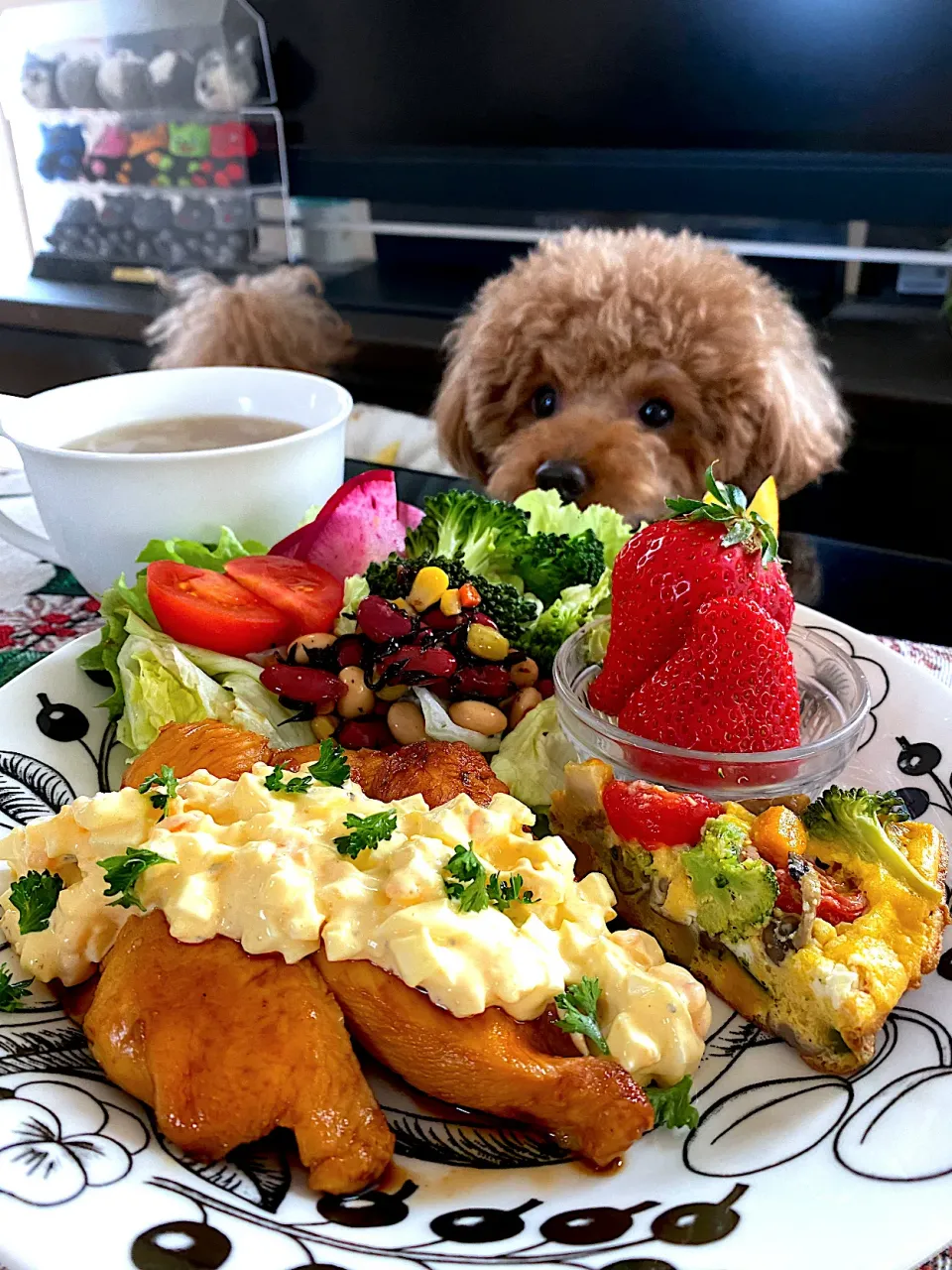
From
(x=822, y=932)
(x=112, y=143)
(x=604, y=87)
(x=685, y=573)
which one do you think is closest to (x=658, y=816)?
(x=822, y=932)

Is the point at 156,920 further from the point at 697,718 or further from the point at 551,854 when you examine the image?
the point at 697,718

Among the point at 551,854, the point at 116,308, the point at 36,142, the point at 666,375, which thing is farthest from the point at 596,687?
the point at 36,142

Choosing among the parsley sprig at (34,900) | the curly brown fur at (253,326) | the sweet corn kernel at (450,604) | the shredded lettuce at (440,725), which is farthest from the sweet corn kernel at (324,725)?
the curly brown fur at (253,326)

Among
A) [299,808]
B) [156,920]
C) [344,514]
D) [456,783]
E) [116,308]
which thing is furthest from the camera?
[116,308]

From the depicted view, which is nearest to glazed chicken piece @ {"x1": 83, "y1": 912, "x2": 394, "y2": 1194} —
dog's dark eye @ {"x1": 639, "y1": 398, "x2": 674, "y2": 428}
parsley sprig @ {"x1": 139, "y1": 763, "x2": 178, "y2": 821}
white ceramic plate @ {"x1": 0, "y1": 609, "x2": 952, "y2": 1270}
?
white ceramic plate @ {"x1": 0, "y1": 609, "x2": 952, "y2": 1270}

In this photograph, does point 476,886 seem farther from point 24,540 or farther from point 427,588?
point 24,540

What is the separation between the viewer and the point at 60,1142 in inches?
39.4

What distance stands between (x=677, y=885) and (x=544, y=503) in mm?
1096

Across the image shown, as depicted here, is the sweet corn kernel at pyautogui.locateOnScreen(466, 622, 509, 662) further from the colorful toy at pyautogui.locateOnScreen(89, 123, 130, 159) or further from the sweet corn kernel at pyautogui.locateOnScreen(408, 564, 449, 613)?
the colorful toy at pyautogui.locateOnScreen(89, 123, 130, 159)

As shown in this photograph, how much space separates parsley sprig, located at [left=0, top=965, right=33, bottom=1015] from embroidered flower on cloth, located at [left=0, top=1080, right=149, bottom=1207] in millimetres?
116

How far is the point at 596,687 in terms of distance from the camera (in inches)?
65.5

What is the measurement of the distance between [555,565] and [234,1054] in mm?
1126

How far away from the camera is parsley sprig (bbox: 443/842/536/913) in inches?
44.9

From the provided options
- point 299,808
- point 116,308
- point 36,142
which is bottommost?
point 116,308
